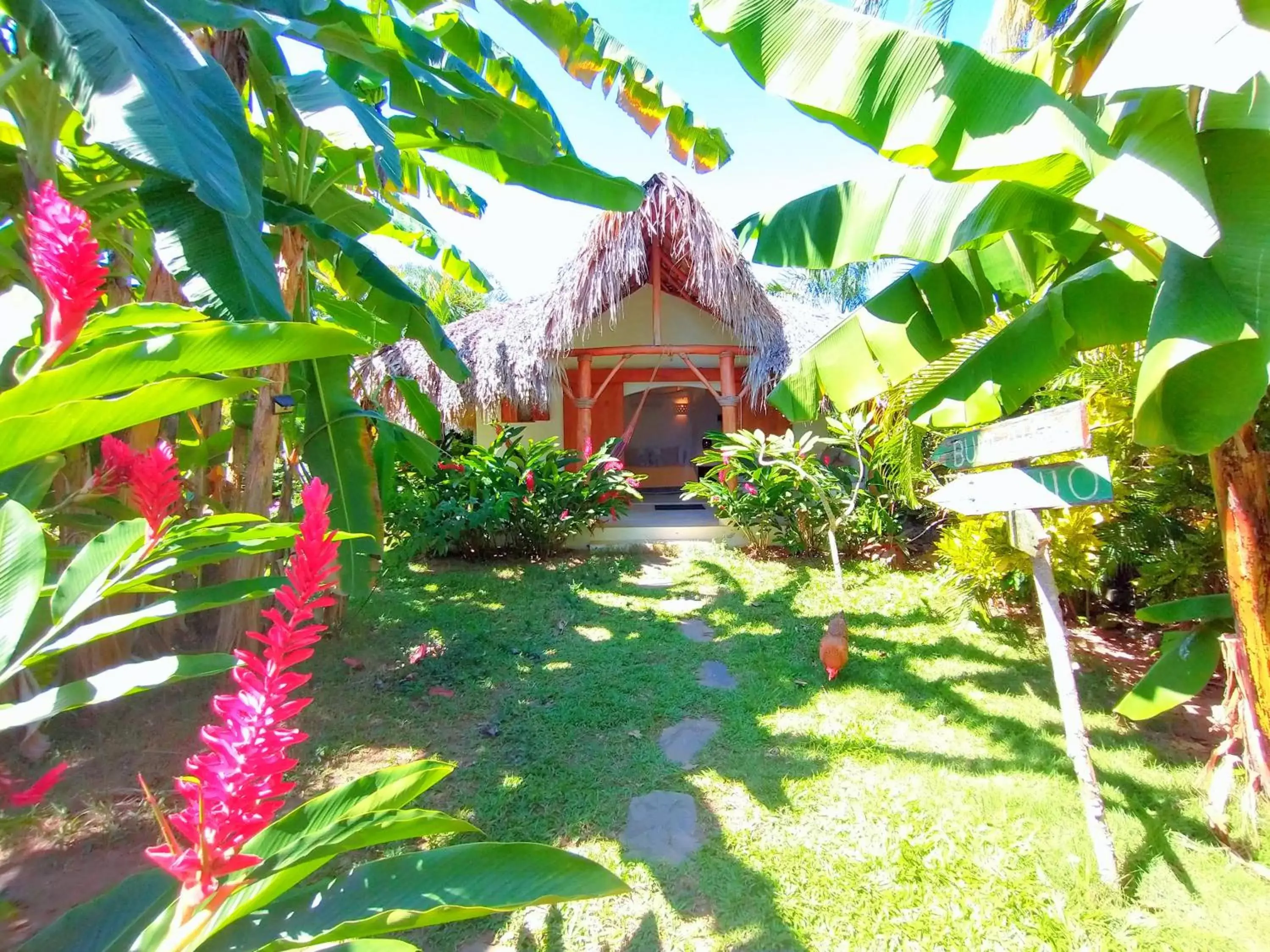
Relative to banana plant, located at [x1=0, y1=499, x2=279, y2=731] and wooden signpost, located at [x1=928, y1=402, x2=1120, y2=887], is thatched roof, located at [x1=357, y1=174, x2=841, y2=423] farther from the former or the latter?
banana plant, located at [x1=0, y1=499, x2=279, y2=731]

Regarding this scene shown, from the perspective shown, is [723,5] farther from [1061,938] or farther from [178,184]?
[1061,938]

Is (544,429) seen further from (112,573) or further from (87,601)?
(87,601)

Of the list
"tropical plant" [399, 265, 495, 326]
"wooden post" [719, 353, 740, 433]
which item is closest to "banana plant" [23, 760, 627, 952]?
"wooden post" [719, 353, 740, 433]

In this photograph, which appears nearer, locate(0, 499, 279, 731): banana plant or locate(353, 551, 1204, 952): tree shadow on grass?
locate(0, 499, 279, 731): banana plant

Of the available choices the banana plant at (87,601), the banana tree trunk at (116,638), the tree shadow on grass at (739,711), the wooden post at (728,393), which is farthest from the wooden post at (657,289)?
the banana plant at (87,601)

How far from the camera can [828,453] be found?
27.1 ft

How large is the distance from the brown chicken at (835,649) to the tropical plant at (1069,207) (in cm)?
149

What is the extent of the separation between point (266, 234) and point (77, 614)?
2.52 m

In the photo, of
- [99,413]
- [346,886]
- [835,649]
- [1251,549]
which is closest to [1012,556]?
[835,649]

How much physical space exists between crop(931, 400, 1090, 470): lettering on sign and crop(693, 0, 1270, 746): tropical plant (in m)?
0.21

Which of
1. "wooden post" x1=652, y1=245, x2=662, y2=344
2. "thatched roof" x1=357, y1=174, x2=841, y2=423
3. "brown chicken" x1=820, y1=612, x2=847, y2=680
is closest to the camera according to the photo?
"brown chicken" x1=820, y1=612, x2=847, y2=680

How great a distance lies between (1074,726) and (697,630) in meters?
2.81

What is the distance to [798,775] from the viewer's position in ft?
8.87

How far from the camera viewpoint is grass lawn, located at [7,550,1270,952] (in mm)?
1899
